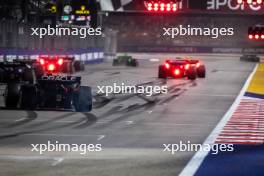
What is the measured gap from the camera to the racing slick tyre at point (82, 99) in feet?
83.5

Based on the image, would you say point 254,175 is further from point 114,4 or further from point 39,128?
point 114,4

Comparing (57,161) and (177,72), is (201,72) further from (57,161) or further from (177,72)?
(57,161)

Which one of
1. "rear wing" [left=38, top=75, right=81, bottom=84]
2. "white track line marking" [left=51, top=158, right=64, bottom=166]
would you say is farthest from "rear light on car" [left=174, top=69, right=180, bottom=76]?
"white track line marking" [left=51, top=158, right=64, bottom=166]

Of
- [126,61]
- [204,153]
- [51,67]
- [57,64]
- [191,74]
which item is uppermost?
[204,153]

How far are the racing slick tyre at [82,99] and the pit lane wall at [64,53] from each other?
22.8m

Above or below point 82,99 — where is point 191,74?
below

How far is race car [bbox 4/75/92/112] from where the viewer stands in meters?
25.4

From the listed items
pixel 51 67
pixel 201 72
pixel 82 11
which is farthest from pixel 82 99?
pixel 82 11

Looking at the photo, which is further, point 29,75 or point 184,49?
point 184,49

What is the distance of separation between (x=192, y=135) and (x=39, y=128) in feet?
14.2

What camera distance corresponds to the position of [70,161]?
1495 centimetres

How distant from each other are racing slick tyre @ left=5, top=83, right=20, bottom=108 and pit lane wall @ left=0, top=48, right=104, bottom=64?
2189cm

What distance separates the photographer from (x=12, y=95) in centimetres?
2598

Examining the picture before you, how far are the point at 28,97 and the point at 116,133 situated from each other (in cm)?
641
